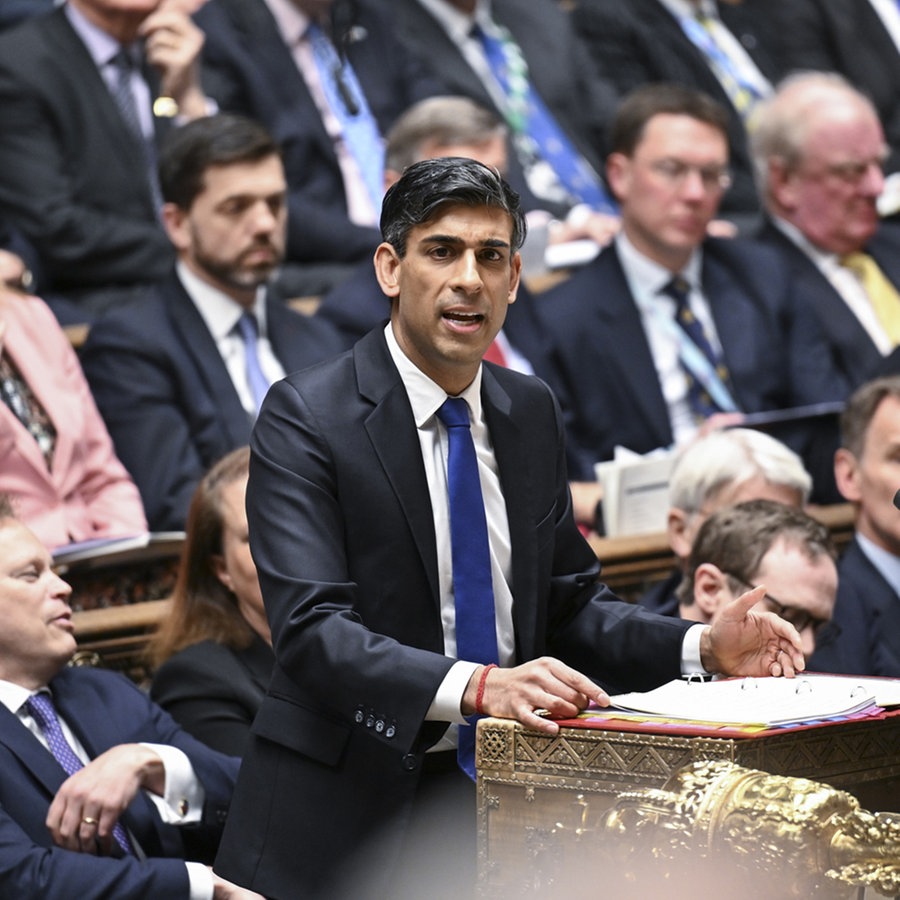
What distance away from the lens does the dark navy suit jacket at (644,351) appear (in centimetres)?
491

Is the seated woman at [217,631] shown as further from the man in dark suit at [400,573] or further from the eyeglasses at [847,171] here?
the eyeglasses at [847,171]

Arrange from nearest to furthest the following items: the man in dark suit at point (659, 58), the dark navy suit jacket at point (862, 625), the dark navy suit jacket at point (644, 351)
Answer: the dark navy suit jacket at point (862, 625)
the dark navy suit jacket at point (644, 351)
the man in dark suit at point (659, 58)

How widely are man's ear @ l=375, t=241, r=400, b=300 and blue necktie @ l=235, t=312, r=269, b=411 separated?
7.01 ft

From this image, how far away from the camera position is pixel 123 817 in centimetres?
298

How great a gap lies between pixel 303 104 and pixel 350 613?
362 cm

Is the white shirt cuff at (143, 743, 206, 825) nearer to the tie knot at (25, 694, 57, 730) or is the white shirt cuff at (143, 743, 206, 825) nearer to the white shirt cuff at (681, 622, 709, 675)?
the tie knot at (25, 694, 57, 730)

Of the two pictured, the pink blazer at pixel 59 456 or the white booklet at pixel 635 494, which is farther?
the white booklet at pixel 635 494

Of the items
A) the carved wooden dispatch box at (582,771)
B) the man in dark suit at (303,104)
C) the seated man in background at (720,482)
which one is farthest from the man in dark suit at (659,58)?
the carved wooden dispatch box at (582,771)

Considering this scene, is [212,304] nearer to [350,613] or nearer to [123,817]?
[123,817]

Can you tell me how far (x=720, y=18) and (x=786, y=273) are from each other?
2076mm

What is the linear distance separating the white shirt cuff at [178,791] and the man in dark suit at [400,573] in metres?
0.52

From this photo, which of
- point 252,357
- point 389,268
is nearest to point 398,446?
point 389,268

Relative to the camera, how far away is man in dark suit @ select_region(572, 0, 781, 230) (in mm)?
6676

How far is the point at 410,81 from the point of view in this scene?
19.7ft
